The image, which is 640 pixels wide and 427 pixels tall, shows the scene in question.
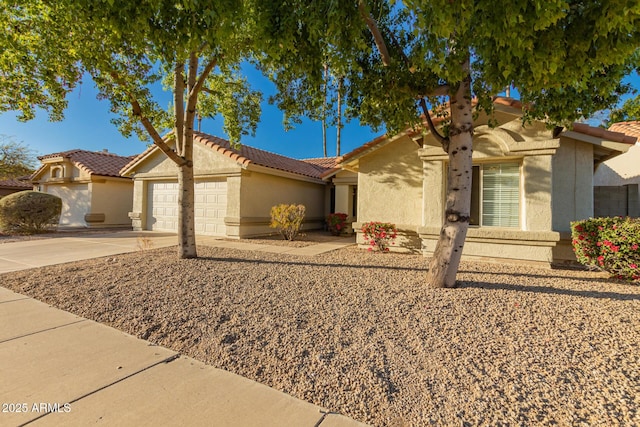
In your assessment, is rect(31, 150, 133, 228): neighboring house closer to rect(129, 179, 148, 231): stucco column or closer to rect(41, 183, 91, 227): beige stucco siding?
rect(41, 183, 91, 227): beige stucco siding

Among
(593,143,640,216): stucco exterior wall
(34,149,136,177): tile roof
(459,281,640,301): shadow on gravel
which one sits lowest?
(459,281,640,301): shadow on gravel

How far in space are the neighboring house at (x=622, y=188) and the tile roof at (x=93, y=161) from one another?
916 inches

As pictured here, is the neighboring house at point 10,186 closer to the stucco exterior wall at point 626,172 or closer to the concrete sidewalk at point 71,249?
the concrete sidewalk at point 71,249

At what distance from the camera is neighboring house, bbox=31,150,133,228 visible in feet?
53.9

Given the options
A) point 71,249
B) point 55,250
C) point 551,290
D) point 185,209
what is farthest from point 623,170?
point 55,250

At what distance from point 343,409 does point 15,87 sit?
861 centimetres

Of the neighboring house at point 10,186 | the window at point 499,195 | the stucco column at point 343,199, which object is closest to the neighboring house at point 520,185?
the window at point 499,195

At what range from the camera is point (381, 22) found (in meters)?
5.80

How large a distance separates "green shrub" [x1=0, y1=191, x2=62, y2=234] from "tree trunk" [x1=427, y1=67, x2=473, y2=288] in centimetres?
1681

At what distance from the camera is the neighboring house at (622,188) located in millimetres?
10383

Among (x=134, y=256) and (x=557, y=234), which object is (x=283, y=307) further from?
(x=557, y=234)

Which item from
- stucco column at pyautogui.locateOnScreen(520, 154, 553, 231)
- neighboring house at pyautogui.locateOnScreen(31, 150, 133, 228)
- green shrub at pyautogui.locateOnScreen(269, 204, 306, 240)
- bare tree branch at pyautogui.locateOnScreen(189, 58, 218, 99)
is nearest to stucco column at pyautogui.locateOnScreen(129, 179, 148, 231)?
neighboring house at pyautogui.locateOnScreen(31, 150, 133, 228)

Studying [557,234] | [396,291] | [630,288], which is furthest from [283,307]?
[557,234]

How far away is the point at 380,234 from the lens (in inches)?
369
